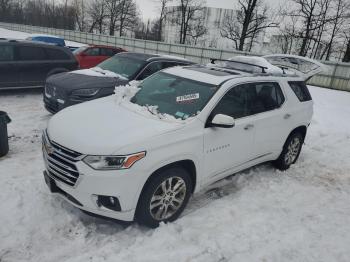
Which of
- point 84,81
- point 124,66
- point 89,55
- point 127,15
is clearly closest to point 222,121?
point 84,81

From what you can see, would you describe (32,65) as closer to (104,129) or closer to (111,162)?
(104,129)

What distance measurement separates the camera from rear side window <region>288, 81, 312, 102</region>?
579 centimetres

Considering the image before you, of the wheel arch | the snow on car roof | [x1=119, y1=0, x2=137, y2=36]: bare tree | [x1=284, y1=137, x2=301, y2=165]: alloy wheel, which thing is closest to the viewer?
the wheel arch

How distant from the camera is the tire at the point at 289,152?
5785 millimetres

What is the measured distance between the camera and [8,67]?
29.5ft

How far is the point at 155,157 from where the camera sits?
346 cm

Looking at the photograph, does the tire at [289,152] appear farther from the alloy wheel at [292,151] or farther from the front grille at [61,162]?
the front grille at [61,162]

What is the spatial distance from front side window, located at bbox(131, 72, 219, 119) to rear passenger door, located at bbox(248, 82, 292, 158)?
87 centimetres

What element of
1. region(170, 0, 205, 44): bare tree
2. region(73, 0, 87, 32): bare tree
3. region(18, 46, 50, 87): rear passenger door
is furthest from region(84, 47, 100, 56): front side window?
region(73, 0, 87, 32): bare tree

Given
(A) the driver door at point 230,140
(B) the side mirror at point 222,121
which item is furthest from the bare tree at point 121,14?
(B) the side mirror at point 222,121

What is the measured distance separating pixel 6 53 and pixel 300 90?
7.79 metres

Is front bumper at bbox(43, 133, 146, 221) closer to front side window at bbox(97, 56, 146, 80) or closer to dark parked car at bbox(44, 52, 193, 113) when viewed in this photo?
dark parked car at bbox(44, 52, 193, 113)

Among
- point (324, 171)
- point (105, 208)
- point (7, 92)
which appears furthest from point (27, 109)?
point (324, 171)

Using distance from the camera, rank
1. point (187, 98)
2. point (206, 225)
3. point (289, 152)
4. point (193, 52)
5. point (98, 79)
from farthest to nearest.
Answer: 1. point (193, 52)
2. point (98, 79)
3. point (289, 152)
4. point (187, 98)
5. point (206, 225)
